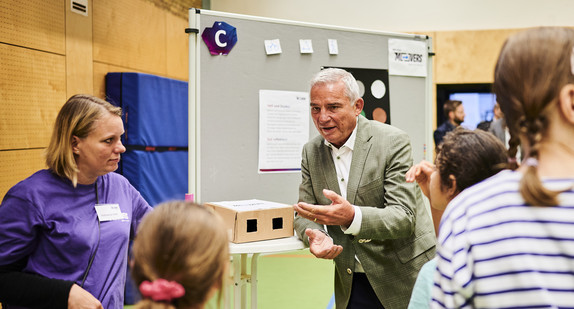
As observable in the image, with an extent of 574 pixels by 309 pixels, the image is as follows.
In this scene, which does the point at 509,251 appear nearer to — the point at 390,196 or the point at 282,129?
the point at 390,196

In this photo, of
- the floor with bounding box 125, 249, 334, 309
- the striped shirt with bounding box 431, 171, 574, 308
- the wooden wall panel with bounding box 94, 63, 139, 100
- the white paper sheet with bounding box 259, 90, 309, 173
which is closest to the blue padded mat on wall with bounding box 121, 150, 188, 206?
A: the wooden wall panel with bounding box 94, 63, 139, 100

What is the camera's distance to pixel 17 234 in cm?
154

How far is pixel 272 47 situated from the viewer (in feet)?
8.79

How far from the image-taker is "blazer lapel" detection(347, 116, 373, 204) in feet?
6.36

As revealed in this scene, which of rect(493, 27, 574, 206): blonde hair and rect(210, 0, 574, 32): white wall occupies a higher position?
rect(210, 0, 574, 32): white wall

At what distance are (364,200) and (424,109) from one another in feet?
4.94

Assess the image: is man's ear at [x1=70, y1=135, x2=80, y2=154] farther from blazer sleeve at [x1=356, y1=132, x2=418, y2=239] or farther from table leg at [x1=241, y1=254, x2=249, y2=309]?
blazer sleeve at [x1=356, y1=132, x2=418, y2=239]

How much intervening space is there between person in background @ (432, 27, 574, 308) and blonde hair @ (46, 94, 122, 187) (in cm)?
137

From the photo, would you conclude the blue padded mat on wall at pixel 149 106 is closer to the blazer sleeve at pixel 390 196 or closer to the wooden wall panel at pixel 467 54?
the blazer sleeve at pixel 390 196

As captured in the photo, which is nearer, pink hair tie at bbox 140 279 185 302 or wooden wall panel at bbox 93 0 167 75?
pink hair tie at bbox 140 279 185 302

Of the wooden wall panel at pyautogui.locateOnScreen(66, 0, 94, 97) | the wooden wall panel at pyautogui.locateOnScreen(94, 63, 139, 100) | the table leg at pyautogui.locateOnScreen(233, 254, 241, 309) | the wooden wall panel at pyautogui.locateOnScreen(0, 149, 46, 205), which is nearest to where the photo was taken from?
the table leg at pyautogui.locateOnScreen(233, 254, 241, 309)

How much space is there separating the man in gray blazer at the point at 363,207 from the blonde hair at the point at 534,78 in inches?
40.7

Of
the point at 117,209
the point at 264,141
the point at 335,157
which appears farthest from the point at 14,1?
the point at 335,157

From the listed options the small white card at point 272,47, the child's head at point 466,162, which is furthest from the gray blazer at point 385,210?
the small white card at point 272,47
